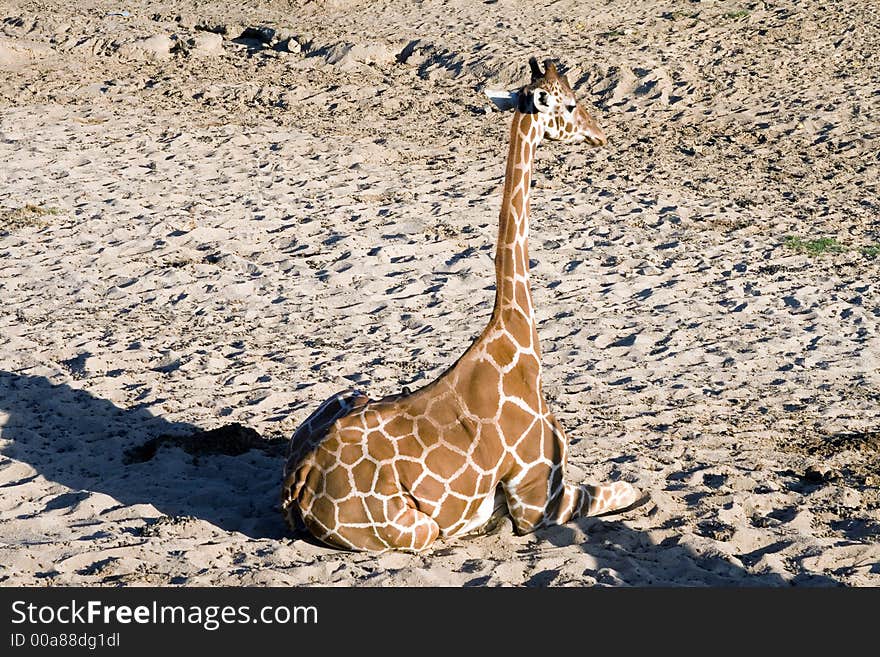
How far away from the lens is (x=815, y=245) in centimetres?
1000

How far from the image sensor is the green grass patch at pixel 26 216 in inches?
409

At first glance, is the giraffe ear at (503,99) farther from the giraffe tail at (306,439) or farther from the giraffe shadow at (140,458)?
the giraffe shadow at (140,458)

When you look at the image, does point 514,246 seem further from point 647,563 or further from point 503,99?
point 647,563

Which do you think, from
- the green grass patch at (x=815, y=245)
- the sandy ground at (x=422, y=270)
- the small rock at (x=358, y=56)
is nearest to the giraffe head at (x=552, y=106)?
the sandy ground at (x=422, y=270)

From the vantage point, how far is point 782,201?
10.9 metres

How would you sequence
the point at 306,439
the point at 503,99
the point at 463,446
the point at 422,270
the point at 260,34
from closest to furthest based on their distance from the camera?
1. the point at 463,446
2. the point at 306,439
3. the point at 503,99
4. the point at 422,270
5. the point at 260,34

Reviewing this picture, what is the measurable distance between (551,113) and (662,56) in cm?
856

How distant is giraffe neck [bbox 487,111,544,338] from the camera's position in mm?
5598

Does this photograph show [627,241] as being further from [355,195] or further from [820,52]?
[820,52]

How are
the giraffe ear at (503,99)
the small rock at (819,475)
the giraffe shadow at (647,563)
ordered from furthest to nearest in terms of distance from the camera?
the small rock at (819,475) < the giraffe ear at (503,99) < the giraffe shadow at (647,563)

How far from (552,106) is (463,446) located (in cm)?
164

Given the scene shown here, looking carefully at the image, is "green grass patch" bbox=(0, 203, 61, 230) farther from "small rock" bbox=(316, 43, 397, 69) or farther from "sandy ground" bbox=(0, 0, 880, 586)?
"small rock" bbox=(316, 43, 397, 69)

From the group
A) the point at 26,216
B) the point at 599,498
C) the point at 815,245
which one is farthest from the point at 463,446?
the point at 26,216

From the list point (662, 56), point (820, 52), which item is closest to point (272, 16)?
point (662, 56)
